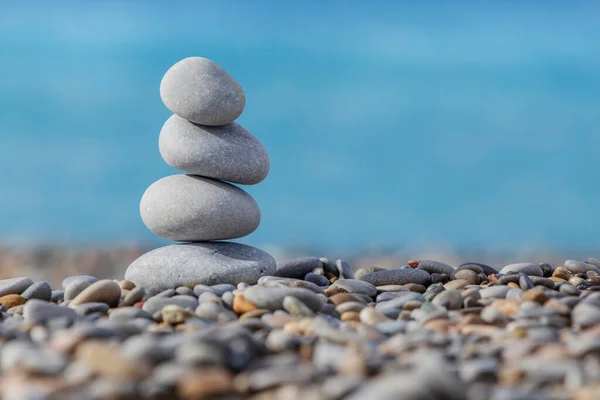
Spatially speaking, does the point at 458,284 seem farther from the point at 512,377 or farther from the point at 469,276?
the point at 512,377

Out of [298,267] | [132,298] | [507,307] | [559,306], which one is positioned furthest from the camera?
[298,267]

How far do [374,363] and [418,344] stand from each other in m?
0.51

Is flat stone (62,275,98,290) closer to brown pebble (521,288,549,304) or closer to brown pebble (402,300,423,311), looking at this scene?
brown pebble (402,300,423,311)

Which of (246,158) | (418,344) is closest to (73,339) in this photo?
(418,344)

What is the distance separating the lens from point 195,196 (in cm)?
671

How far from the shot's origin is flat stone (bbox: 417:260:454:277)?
24.2 feet

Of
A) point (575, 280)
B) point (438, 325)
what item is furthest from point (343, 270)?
point (438, 325)

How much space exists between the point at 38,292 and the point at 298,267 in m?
2.86

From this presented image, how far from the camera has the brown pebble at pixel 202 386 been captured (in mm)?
2537

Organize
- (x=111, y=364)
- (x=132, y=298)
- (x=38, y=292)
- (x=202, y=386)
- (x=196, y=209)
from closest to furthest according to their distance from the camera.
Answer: (x=202, y=386)
(x=111, y=364)
(x=132, y=298)
(x=38, y=292)
(x=196, y=209)

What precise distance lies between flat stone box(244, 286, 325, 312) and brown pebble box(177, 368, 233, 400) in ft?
7.01

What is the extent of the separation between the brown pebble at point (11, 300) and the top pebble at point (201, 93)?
8.00 feet

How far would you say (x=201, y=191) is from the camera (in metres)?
6.75

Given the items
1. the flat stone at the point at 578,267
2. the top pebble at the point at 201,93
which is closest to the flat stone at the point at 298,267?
the top pebble at the point at 201,93
